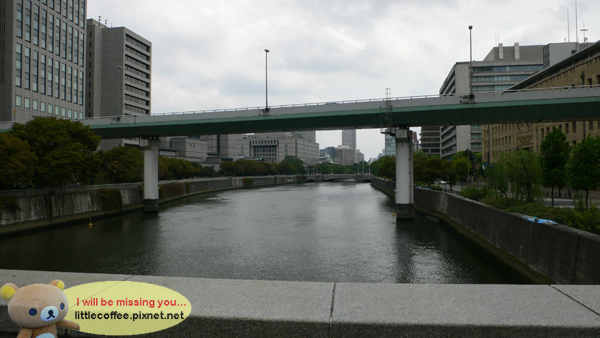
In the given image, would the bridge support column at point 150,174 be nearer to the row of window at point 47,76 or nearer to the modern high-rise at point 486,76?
the row of window at point 47,76

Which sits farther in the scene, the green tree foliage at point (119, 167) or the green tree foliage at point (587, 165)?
the green tree foliage at point (119, 167)

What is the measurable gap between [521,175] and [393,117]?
15.4 meters

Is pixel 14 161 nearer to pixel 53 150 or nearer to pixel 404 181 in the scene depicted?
pixel 53 150

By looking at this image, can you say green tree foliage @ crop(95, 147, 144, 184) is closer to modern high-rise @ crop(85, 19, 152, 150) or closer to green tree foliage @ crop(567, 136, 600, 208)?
modern high-rise @ crop(85, 19, 152, 150)

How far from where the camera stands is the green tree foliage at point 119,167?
54.7m

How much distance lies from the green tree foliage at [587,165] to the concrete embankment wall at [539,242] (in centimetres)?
705

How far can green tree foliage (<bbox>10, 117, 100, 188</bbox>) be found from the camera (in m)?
35.9

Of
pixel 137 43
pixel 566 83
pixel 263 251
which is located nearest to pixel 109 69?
pixel 137 43

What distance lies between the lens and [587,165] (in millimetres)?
26078

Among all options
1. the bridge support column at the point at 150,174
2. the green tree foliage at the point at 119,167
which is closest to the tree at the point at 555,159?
the bridge support column at the point at 150,174

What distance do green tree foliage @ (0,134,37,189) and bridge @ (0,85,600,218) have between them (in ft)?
54.1

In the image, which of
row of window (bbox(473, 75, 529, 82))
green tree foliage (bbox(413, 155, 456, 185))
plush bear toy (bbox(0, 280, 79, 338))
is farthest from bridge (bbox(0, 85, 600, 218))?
row of window (bbox(473, 75, 529, 82))

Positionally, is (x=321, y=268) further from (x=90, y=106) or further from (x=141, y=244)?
(x=90, y=106)

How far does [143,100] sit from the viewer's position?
116 m
